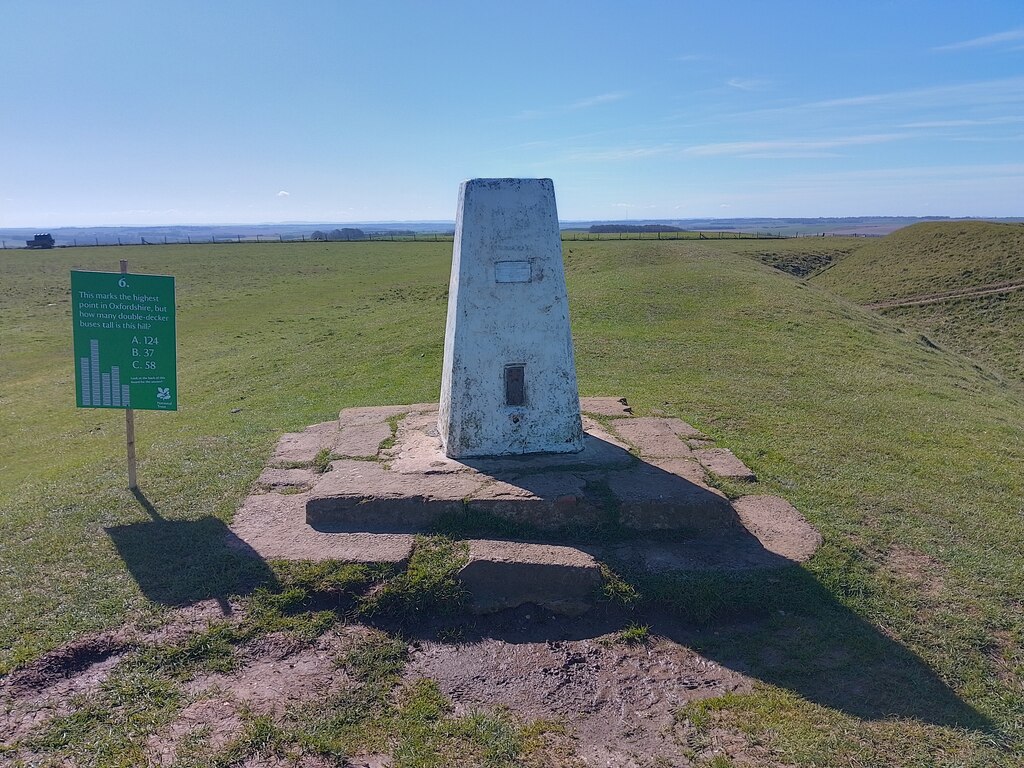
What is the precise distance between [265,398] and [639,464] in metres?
7.87

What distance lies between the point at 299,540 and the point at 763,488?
182 inches

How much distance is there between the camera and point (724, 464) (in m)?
7.69

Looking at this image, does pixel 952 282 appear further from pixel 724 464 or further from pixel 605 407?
pixel 724 464

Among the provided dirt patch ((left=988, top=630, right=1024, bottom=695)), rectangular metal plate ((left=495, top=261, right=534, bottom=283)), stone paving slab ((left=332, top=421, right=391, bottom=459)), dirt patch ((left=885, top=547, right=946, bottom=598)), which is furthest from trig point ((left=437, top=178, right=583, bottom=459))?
dirt patch ((left=988, top=630, right=1024, bottom=695))

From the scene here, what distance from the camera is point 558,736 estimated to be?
13.7 feet

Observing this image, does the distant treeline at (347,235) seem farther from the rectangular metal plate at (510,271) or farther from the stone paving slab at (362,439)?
the rectangular metal plate at (510,271)

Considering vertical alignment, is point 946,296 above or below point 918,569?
above

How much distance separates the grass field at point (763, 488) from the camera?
4383 mm

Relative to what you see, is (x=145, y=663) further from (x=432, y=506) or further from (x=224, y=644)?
(x=432, y=506)

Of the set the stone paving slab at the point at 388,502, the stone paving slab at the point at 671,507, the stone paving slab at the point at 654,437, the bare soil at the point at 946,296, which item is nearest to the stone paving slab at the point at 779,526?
the stone paving slab at the point at 671,507

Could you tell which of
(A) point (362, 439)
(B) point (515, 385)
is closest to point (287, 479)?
(A) point (362, 439)

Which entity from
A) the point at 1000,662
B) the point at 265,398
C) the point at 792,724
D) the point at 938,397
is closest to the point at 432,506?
the point at 792,724

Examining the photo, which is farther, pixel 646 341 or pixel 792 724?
pixel 646 341

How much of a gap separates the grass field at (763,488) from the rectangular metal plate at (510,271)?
2.85m
